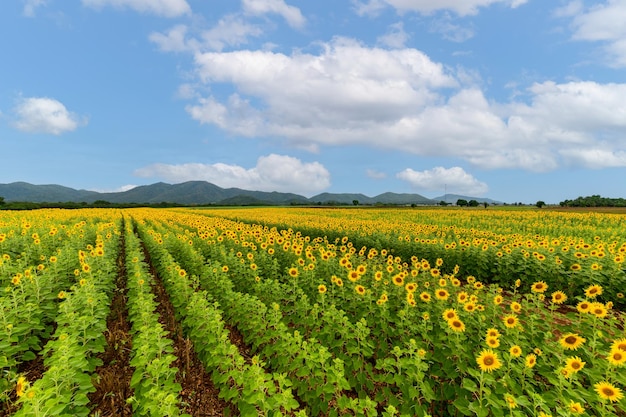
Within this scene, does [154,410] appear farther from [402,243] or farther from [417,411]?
[402,243]

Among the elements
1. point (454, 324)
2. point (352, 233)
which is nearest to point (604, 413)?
point (454, 324)

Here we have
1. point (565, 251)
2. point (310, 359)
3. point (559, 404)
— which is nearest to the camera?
point (559, 404)

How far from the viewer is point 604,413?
10.4 feet

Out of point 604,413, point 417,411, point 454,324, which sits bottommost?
point 417,411

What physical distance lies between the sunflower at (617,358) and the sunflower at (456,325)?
154 centimetres

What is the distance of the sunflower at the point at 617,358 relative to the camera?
347cm

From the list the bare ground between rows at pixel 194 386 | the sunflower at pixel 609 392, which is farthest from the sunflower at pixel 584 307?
the bare ground between rows at pixel 194 386

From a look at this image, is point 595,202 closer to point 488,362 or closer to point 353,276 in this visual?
point 353,276

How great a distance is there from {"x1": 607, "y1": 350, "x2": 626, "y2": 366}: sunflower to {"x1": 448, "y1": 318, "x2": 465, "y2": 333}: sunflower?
154 cm

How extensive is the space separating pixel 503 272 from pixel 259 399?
10201 millimetres

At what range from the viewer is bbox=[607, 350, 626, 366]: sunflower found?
137 inches

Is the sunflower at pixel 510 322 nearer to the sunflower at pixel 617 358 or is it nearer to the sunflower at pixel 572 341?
the sunflower at pixel 572 341

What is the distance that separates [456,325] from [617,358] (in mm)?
1692

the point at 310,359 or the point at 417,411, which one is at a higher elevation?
the point at 310,359
